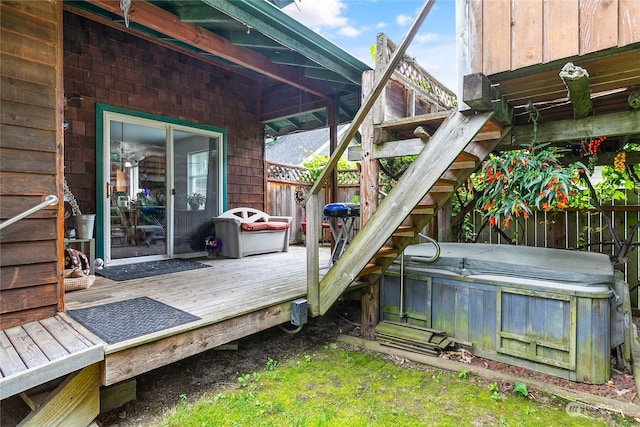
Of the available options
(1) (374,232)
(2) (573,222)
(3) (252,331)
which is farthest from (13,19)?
(2) (573,222)

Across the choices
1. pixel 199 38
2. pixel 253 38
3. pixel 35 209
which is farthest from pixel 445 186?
pixel 35 209

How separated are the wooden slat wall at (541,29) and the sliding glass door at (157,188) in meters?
4.07

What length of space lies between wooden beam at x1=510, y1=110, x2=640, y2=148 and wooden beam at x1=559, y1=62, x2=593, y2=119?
0.30ft

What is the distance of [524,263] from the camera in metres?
2.93

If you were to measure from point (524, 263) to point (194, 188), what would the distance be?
171 inches

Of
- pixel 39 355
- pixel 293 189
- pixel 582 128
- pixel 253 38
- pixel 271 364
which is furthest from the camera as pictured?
pixel 293 189

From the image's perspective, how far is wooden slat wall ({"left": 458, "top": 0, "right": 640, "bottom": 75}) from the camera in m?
1.76

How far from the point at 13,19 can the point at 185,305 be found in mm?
2200

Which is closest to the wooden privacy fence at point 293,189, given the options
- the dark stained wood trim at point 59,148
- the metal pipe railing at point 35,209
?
the dark stained wood trim at point 59,148

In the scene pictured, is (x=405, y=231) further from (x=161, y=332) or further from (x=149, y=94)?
(x=149, y=94)

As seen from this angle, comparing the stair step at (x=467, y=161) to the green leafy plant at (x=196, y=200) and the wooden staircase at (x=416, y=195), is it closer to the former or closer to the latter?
the wooden staircase at (x=416, y=195)

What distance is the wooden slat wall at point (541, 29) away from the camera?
176cm

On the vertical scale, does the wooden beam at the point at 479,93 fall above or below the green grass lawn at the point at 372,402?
above

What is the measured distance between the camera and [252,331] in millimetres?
2715
